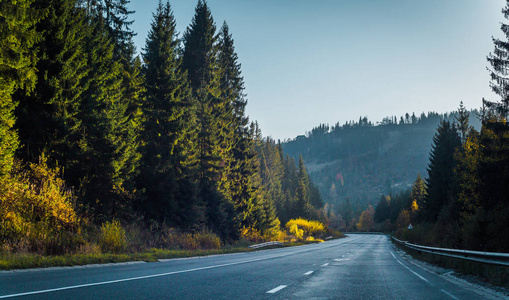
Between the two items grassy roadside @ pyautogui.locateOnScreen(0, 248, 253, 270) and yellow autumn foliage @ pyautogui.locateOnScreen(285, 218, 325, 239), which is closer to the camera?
grassy roadside @ pyautogui.locateOnScreen(0, 248, 253, 270)

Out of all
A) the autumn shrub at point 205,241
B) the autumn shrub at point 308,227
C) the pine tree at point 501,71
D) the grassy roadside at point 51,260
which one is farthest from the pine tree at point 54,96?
the autumn shrub at point 308,227

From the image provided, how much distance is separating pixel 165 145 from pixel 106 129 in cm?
755

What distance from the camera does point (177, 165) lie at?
32625mm

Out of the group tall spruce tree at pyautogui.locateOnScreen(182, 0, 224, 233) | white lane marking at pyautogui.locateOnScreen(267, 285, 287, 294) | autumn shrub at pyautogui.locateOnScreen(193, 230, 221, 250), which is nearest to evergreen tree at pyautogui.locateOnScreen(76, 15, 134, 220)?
autumn shrub at pyautogui.locateOnScreen(193, 230, 221, 250)

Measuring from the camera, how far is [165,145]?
3109 centimetres

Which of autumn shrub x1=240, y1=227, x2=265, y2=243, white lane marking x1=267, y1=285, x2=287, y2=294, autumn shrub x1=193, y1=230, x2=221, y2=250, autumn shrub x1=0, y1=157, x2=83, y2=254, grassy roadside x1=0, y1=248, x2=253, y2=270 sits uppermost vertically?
autumn shrub x1=0, y1=157, x2=83, y2=254

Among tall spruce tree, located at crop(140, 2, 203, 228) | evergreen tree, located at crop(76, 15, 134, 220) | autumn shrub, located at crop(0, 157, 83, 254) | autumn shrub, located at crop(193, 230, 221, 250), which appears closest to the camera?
autumn shrub, located at crop(0, 157, 83, 254)

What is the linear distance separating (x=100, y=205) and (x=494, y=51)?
2931cm

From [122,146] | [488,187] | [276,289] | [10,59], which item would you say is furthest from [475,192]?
[10,59]

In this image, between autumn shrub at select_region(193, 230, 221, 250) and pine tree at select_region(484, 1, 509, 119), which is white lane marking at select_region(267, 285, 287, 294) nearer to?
autumn shrub at select_region(193, 230, 221, 250)

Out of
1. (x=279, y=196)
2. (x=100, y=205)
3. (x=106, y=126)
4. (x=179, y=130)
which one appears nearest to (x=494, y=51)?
(x=179, y=130)

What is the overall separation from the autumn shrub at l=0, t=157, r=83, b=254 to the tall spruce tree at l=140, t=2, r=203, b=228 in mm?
12923

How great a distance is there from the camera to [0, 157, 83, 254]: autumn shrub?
43.4ft

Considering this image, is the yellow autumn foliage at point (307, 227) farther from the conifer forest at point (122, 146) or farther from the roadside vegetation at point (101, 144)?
the roadside vegetation at point (101, 144)
